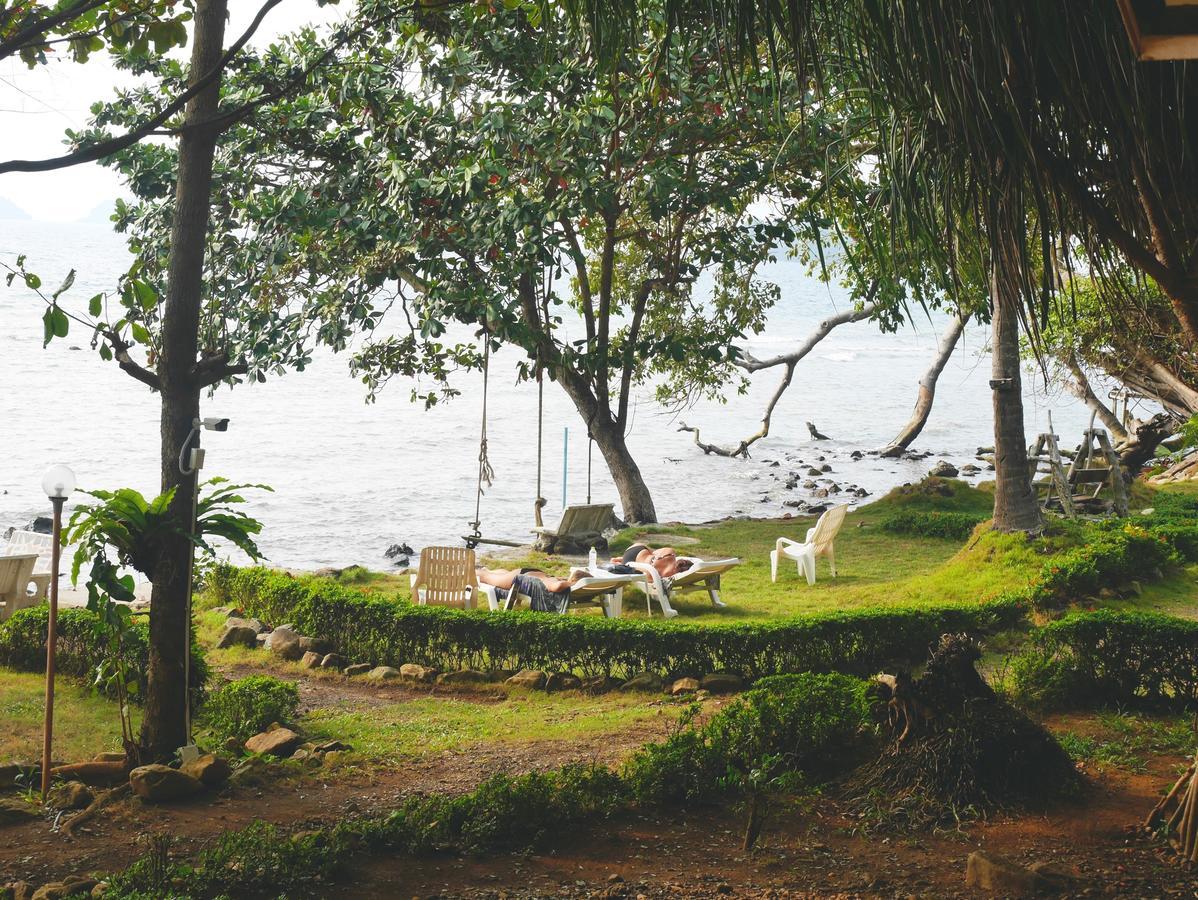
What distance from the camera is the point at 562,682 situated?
368 inches

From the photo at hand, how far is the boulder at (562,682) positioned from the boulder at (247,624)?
12.1 feet

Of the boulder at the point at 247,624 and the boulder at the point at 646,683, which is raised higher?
the boulder at the point at 247,624

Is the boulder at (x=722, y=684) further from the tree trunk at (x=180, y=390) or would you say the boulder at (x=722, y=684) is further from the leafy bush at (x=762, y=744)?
the tree trunk at (x=180, y=390)

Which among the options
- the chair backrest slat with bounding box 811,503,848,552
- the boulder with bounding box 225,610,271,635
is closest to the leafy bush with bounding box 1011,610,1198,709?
the chair backrest slat with bounding box 811,503,848,552

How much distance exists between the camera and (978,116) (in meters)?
4.30

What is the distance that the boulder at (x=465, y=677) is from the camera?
379 inches

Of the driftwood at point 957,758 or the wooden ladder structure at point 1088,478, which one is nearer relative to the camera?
the driftwood at point 957,758

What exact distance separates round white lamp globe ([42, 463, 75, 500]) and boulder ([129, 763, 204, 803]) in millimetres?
1759

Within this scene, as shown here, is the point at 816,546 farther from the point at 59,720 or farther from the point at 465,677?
the point at 59,720

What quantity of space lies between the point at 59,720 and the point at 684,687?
193 inches

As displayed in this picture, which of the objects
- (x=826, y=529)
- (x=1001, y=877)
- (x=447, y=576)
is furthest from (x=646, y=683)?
(x=826, y=529)

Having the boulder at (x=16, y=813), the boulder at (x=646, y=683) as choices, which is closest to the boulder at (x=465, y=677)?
the boulder at (x=646, y=683)

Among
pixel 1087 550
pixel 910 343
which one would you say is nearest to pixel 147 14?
pixel 1087 550

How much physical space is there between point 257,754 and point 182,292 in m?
3.07
